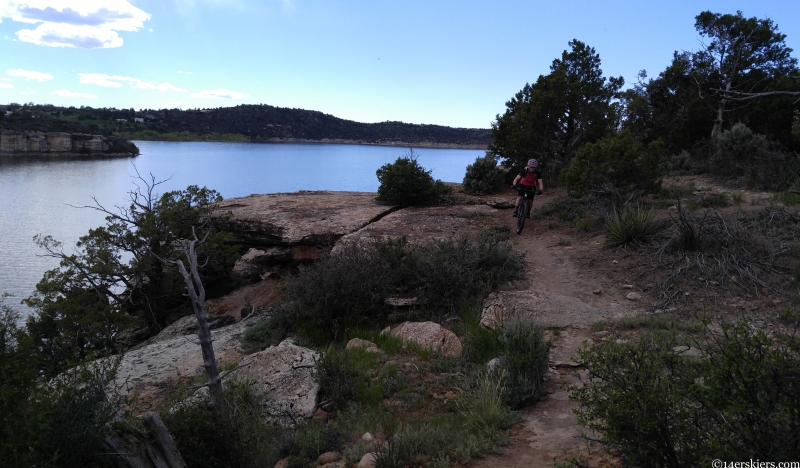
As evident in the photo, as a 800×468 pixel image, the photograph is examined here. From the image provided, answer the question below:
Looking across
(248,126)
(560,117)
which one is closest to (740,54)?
(560,117)

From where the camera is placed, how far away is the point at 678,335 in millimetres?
6578

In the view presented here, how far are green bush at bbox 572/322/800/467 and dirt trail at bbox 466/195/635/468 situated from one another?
0.95 metres

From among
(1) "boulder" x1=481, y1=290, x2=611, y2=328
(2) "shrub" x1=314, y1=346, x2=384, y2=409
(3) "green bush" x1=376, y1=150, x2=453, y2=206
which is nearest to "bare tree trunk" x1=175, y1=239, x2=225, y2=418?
(2) "shrub" x1=314, y1=346, x2=384, y2=409

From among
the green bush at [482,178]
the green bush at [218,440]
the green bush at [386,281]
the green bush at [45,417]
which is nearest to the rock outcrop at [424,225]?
the green bush at [386,281]

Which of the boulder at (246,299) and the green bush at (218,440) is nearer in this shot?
the green bush at (218,440)

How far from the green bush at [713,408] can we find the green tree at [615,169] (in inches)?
388

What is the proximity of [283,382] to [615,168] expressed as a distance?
32.1 ft

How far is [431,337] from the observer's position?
7418 mm

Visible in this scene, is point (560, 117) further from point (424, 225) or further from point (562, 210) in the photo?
point (424, 225)

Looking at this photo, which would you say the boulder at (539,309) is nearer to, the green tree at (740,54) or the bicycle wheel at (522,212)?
the bicycle wheel at (522,212)

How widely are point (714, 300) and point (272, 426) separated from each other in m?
6.59

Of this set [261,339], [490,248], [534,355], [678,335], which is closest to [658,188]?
[490,248]

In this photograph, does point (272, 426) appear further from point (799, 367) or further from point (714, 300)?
point (714, 300)

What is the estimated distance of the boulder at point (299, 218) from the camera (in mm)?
12914
